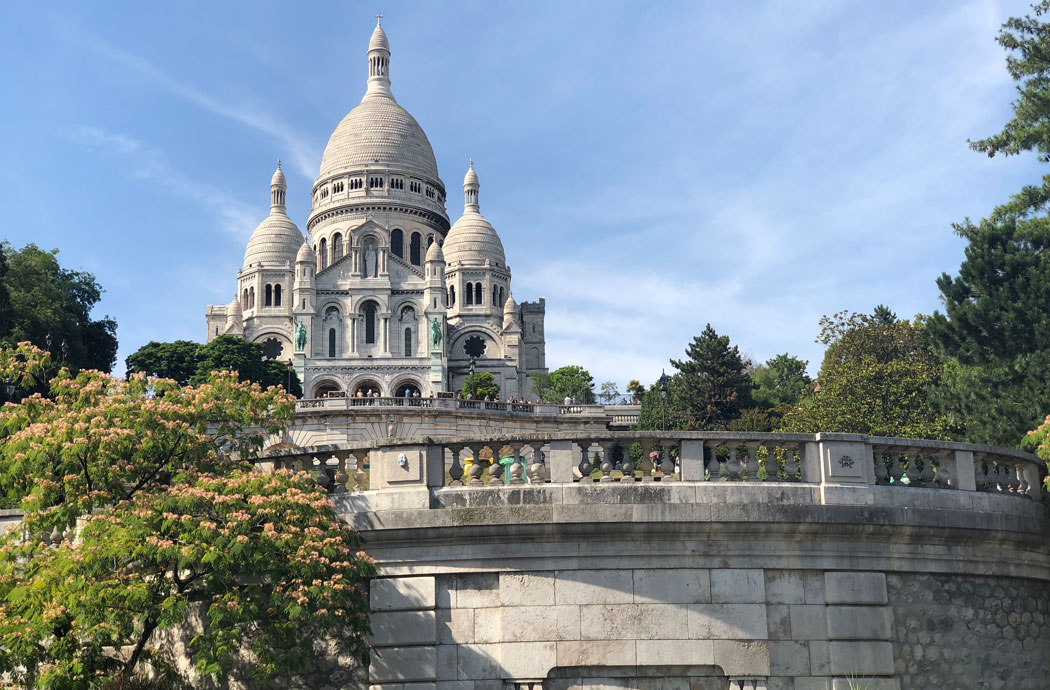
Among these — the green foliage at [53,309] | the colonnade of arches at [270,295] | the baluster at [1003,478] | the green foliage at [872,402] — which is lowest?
the baluster at [1003,478]

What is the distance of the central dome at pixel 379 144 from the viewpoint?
443 feet

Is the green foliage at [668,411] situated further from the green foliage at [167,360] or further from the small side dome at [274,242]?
the small side dome at [274,242]

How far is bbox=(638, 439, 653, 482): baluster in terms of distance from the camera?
1475cm

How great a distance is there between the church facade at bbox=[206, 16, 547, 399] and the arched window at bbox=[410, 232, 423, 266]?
0.48 feet

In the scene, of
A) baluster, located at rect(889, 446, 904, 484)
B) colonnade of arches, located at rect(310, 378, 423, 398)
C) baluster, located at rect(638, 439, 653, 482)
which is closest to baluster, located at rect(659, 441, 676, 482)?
baluster, located at rect(638, 439, 653, 482)

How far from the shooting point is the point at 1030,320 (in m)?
36.7

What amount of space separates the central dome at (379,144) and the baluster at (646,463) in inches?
4792

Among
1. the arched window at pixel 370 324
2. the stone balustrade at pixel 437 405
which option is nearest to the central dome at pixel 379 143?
the arched window at pixel 370 324

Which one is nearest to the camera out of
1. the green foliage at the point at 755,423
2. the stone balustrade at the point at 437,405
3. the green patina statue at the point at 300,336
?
the stone balustrade at the point at 437,405

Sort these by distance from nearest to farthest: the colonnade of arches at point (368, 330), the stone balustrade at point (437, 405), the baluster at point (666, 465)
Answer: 1. the baluster at point (666, 465)
2. the stone balustrade at point (437, 405)
3. the colonnade of arches at point (368, 330)

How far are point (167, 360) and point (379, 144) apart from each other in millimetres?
53091

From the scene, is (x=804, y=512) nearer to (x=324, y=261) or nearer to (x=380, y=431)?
(x=380, y=431)

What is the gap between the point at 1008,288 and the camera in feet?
122

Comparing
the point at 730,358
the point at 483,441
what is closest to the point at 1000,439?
the point at 483,441
